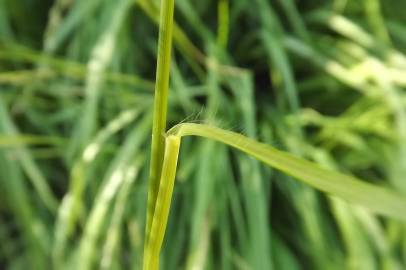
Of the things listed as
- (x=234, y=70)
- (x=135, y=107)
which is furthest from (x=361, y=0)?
(x=135, y=107)

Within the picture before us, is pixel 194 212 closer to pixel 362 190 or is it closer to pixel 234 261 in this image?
pixel 234 261

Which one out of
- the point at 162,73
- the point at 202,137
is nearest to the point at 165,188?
the point at 162,73

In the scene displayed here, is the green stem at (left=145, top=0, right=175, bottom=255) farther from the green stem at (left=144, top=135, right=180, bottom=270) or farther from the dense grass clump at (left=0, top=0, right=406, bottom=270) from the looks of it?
the dense grass clump at (left=0, top=0, right=406, bottom=270)

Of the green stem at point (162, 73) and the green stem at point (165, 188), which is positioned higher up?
the green stem at point (162, 73)

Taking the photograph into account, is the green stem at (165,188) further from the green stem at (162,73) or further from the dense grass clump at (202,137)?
the dense grass clump at (202,137)

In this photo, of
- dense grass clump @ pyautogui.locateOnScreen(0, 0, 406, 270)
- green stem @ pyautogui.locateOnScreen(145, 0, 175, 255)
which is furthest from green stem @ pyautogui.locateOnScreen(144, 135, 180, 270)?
dense grass clump @ pyautogui.locateOnScreen(0, 0, 406, 270)

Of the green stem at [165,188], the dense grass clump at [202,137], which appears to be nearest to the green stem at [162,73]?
the green stem at [165,188]

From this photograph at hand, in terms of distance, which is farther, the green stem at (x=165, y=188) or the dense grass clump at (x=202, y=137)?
the dense grass clump at (x=202, y=137)

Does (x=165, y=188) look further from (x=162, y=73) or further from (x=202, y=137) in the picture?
(x=202, y=137)
